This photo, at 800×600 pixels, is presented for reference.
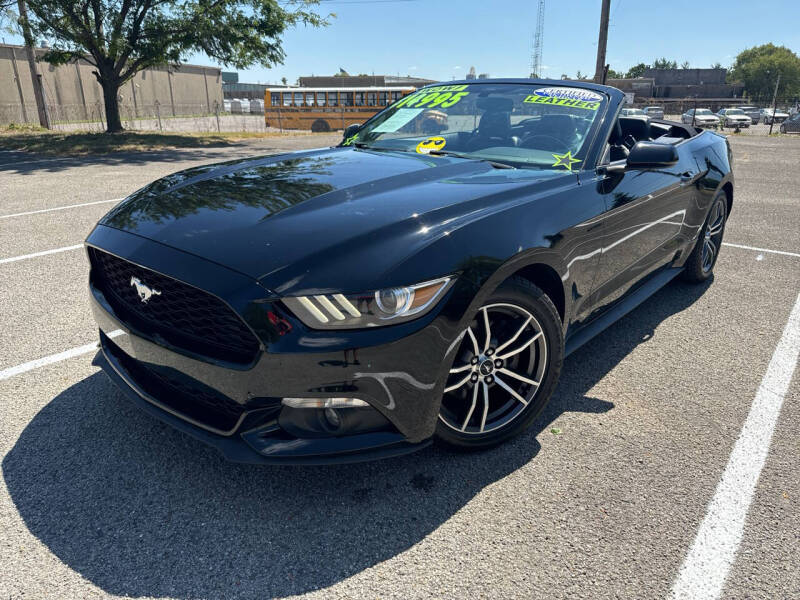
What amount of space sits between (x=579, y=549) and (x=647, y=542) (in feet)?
0.83

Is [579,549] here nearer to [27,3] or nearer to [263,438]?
[263,438]

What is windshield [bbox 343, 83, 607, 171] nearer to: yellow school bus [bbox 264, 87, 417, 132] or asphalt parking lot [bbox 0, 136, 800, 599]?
asphalt parking lot [bbox 0, 136, 800, 599]

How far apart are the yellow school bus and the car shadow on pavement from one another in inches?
1112

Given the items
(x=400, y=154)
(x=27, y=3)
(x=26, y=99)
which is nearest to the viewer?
(x=400, y=154)

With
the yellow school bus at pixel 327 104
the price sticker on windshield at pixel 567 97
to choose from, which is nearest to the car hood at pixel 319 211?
the price sticker on windshield at pixel 567 97

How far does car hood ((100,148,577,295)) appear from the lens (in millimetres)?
1908

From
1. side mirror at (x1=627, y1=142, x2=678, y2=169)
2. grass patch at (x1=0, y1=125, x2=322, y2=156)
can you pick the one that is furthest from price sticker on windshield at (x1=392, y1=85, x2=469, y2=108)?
grass patch at (x1=0, y1=125, x2=322, y2=156)

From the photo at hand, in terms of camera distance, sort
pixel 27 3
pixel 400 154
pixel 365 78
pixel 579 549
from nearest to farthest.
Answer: pixel 579 549
pixel 400 154
pixel 27 3
pixel 365 78

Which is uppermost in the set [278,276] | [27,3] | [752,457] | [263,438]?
[27,3]

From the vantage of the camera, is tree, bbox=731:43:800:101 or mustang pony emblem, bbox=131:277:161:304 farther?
tree, bbox=731:43:800:101

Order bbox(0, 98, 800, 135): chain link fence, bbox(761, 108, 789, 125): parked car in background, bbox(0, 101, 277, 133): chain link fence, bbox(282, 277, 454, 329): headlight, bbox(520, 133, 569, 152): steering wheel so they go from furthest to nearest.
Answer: bbox(761, 108, 789, 125): parked car in background
bbox(0, 98, 800, 135): chain link fence
bbox(0, 101, 277, 133): chain link fence
bbox(520, 133, 569, 152): steering wheel
bbox(282, 277, 454, 329): headlight

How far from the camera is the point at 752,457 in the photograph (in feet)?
8.20

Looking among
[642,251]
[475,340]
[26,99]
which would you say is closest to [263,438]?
[475,340]

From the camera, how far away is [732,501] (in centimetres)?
222
